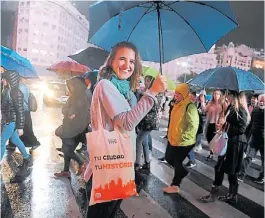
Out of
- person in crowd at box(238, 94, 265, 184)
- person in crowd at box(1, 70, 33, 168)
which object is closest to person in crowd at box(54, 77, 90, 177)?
person in crowd at box(1, 70, 33, 168)

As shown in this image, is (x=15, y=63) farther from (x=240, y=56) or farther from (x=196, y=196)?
(x=240, y=56)

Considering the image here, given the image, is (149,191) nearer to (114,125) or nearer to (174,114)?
(174,114)

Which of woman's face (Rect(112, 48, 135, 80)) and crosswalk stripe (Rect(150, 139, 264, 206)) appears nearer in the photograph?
woman's face (Rect(112, 48, 135, 80))

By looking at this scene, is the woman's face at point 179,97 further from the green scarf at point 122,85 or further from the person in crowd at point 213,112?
the green scarf at point 122,85

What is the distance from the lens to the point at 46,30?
89.6 meters

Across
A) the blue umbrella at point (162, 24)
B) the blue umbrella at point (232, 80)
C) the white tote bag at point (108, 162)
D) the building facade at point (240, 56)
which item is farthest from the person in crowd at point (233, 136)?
the building facade at point (240, 56)

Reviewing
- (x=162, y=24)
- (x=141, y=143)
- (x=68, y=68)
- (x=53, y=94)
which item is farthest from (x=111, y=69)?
(x=53, y=94)

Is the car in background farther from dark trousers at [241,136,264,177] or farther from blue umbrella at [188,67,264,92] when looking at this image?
blue umbrella at [188,67,264,92]

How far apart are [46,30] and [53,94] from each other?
3084 inches

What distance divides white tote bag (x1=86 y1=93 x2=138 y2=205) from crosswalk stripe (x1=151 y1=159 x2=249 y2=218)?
2632 millimetres

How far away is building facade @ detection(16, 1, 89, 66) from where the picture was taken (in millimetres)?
80375

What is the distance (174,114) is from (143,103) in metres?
2.91

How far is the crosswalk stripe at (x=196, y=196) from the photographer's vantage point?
4301 millimetres

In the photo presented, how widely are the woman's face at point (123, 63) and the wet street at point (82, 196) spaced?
2.26 meters
